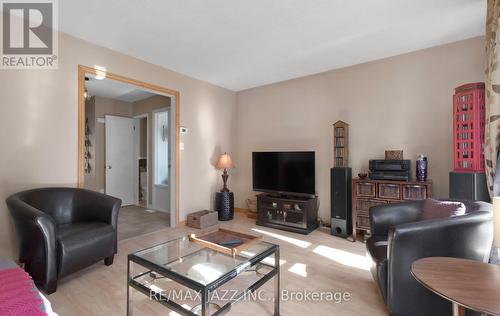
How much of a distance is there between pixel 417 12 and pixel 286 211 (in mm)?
2843

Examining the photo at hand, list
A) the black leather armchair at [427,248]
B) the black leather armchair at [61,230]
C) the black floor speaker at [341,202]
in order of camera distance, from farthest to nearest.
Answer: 1. the black floor speaker at [341,202]
2. the black leather armchair at [61,230]
3. the black leather armchair at [427,248]

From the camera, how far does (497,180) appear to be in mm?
1926

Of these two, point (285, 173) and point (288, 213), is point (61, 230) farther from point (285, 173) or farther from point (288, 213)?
point (285, 173)

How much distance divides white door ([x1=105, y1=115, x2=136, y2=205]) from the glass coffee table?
352cm

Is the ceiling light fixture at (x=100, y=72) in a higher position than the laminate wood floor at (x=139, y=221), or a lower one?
higher

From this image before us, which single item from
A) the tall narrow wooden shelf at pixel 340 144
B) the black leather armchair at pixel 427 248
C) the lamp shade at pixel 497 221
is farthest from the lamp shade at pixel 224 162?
the lamp shade at pixel 497 221

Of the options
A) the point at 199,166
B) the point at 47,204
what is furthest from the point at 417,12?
the point at 47,204

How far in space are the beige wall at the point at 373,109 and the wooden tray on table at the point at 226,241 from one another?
223 cm

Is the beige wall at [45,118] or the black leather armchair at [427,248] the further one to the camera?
the beige wall at [45,118]

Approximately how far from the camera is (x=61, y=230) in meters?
2.21

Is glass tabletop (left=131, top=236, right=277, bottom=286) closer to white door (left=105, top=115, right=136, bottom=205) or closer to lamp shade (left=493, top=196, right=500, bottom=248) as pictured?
lamp shade (left=493, top=196, right=500, bottom=248)

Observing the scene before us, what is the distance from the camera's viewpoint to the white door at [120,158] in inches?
203

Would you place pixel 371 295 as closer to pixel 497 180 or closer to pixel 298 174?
pixel 497 180

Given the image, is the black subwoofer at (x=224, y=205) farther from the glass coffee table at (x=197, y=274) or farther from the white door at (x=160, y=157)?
the glass coffee table at (x=197, y=274)
